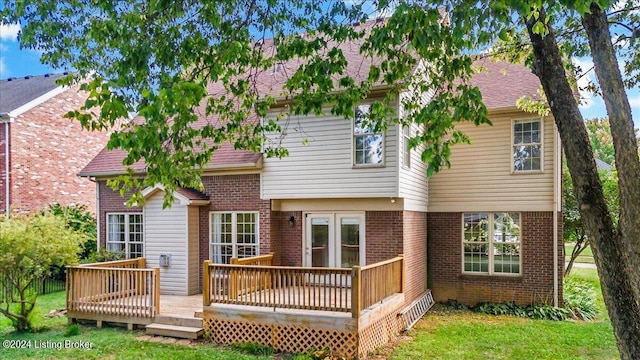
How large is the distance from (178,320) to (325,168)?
4.81m

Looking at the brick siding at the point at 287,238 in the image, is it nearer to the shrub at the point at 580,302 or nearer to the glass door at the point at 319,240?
the glass door at the point at 319,240

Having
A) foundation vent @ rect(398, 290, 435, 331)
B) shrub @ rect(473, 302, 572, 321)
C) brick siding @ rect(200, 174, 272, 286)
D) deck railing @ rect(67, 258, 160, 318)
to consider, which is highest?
brick siding @ rect(200, 174, 272, 286)

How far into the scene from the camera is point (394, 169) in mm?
10523

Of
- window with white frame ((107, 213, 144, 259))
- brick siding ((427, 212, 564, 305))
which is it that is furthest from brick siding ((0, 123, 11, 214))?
brick siding ((427, 212, 564, 305))

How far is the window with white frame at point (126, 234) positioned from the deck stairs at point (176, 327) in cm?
422

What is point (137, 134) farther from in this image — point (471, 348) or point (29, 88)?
point (29, 88)

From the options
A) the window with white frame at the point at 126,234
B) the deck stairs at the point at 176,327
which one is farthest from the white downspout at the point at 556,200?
the window with white frame at the point at 126,234

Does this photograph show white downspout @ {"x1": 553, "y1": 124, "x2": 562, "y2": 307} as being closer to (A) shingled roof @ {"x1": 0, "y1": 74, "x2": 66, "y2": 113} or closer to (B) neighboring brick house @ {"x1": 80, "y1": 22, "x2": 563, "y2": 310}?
(B) neighboring brick house @ {"x1": 80, "y1": 22, "x2": 563, "y2": 310}

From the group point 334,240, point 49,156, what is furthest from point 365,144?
point 49,156

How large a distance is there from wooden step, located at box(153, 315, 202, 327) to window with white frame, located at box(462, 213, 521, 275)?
754 centimetres

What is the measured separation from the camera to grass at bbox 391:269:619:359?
27.9ft

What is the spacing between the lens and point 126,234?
539 inches

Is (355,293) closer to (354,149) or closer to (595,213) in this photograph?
(354,149)

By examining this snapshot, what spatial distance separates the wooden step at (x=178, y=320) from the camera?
9.38m
